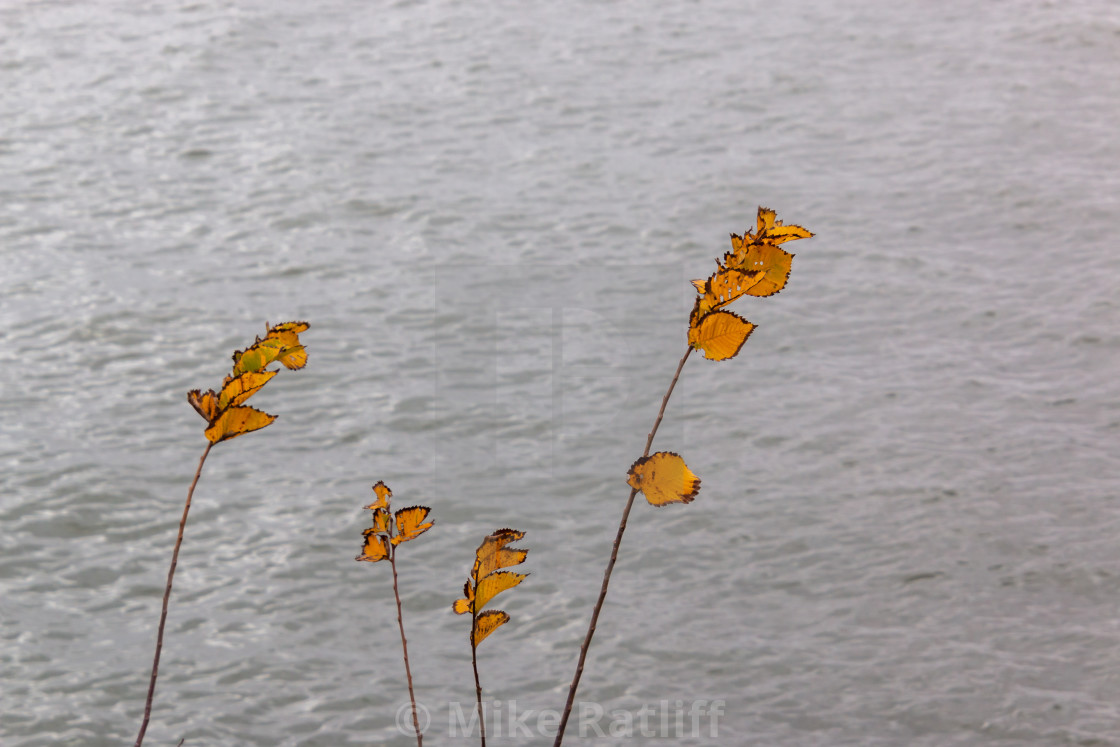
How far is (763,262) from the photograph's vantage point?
68cm

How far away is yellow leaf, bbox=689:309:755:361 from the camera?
0.69 meters

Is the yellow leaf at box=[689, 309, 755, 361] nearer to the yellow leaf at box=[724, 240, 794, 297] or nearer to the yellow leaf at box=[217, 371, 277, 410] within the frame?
the yellow leaf at box=[724, 240, 794, 297]

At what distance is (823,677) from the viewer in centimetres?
210

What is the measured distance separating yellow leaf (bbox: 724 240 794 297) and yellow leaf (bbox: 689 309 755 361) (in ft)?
0.08

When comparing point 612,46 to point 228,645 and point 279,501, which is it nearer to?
point 279,501

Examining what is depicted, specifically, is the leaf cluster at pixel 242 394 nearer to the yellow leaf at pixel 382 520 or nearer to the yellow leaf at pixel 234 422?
the yellow leaf at pixel 234 422

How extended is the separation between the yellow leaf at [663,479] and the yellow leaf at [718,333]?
7 cm

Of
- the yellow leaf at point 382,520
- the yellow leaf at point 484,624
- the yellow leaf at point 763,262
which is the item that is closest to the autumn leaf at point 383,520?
the yellow leaf at point 382,520

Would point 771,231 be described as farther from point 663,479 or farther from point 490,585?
A: point 490,585

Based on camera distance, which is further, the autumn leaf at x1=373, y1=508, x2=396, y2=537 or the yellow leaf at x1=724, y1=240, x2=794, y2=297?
the autumn leaf at x1=373, y1=508, x2=396, y2=537

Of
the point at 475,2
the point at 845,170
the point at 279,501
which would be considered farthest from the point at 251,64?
the point at 279,501

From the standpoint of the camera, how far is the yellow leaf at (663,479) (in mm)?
685

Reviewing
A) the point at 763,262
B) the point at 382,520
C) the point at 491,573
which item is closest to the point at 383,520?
the point at 382,520

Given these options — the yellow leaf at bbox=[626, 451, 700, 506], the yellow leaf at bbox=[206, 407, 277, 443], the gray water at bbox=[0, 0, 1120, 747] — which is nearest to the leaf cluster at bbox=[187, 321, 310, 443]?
the yellow leaf at bbox=[206, 407, 277, 443]
